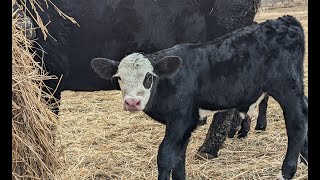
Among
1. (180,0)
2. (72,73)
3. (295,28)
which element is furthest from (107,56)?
(295,28)

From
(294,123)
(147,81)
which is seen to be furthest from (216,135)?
(147,81)

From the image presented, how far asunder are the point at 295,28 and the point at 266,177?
1.45 m

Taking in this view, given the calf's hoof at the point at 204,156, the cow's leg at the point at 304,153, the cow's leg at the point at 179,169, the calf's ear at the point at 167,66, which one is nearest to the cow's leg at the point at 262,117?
the calf's hoof at the point at 204,156

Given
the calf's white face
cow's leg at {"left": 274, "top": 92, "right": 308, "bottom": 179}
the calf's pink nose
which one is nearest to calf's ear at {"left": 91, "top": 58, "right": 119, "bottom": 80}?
the calf's white face

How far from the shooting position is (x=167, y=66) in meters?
3.70

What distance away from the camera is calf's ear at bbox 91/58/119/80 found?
Answer: 12.5 feet

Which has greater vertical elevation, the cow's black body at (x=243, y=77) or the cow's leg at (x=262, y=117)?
the cow's black body at (x=243, y=77)

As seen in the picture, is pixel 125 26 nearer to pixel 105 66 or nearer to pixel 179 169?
pixel 105 66

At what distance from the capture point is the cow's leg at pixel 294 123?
3.99 m

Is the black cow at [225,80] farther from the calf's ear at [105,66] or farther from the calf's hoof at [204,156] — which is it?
the calf's hoof at [204,156]

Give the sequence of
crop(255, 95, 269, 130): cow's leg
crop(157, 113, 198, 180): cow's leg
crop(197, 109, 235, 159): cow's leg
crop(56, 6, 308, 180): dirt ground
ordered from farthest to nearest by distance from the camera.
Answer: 1. crop(255, 95, 269, 130): cow's leg
2. crop(197, 109, 235, 159): cow's leg
3. crop(56, 6, 308, 180): dirt ground
4. crop(157, 113, 198, 180): cow's leg

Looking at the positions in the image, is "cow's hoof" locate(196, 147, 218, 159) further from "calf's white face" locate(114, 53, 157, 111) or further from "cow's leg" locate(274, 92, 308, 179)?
"calf's white face" locate(114, 53, 157, 111)

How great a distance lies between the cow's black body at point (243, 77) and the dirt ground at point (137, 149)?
1.99ft

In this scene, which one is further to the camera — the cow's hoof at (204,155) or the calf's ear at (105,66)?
the cow's hoof at (204,155)
